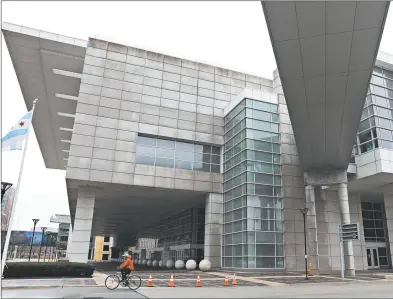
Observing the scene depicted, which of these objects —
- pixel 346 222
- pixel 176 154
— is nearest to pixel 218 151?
pixel 176 154

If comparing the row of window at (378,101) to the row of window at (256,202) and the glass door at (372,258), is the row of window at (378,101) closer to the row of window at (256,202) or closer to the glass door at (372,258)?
the row of window at (256,202)

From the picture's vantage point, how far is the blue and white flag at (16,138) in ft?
54.6

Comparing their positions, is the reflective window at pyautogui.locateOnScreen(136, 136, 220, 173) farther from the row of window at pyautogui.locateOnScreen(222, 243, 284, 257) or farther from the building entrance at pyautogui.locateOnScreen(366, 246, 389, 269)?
the building entrance at pyautogui.locateOnScreen(366, 246, 389, 269)

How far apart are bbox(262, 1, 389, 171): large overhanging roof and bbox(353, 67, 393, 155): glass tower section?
24.2 feet

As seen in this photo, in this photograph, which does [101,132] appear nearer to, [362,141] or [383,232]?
[362,141]

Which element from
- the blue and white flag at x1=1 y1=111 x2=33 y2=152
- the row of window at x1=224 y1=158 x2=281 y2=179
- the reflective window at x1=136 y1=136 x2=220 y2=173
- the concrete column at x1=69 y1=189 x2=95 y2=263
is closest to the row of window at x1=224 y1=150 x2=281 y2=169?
the row of window at x1=224 y1=158 x2=281 y2=179

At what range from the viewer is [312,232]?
3078cm

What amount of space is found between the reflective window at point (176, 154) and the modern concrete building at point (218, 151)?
105 mm

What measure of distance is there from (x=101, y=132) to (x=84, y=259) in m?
11.2

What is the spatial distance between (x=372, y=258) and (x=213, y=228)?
19.2 metres

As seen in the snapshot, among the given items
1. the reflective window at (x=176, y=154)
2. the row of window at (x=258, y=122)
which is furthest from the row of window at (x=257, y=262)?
the row of window at (x=258, y=122)

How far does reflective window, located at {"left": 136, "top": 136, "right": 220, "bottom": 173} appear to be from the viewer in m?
32.2

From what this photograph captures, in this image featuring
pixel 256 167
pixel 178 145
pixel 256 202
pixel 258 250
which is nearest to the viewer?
pixel 258 250

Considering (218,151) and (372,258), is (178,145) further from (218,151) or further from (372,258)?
(372,258)
